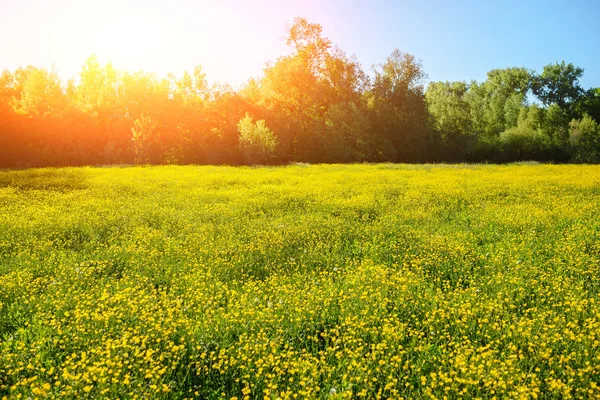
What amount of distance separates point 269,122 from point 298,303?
153 ft

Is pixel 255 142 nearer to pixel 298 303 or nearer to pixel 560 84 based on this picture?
pixel 298 303

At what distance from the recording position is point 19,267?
29.9 feet

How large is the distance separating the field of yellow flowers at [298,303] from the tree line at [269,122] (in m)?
28.5

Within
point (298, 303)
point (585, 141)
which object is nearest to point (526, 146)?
point (585, 141)

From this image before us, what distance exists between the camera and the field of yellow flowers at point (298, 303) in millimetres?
5078

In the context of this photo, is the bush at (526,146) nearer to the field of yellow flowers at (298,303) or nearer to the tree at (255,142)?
the tree at (255,142)

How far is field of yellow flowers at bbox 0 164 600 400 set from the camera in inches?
200

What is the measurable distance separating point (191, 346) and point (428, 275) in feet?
17.0

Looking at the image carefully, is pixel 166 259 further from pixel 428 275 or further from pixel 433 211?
pixel 433 211

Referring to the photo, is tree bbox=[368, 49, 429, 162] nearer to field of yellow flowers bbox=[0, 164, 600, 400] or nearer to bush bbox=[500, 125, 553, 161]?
bush bbox=[500, 125, 553, 161]

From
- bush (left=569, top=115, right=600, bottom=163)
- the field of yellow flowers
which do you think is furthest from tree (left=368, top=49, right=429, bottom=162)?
the field of yellow flowers

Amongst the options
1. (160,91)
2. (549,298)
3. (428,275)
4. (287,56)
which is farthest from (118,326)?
(287,56)

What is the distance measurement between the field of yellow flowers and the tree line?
93.4ft

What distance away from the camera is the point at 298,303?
6953mm
